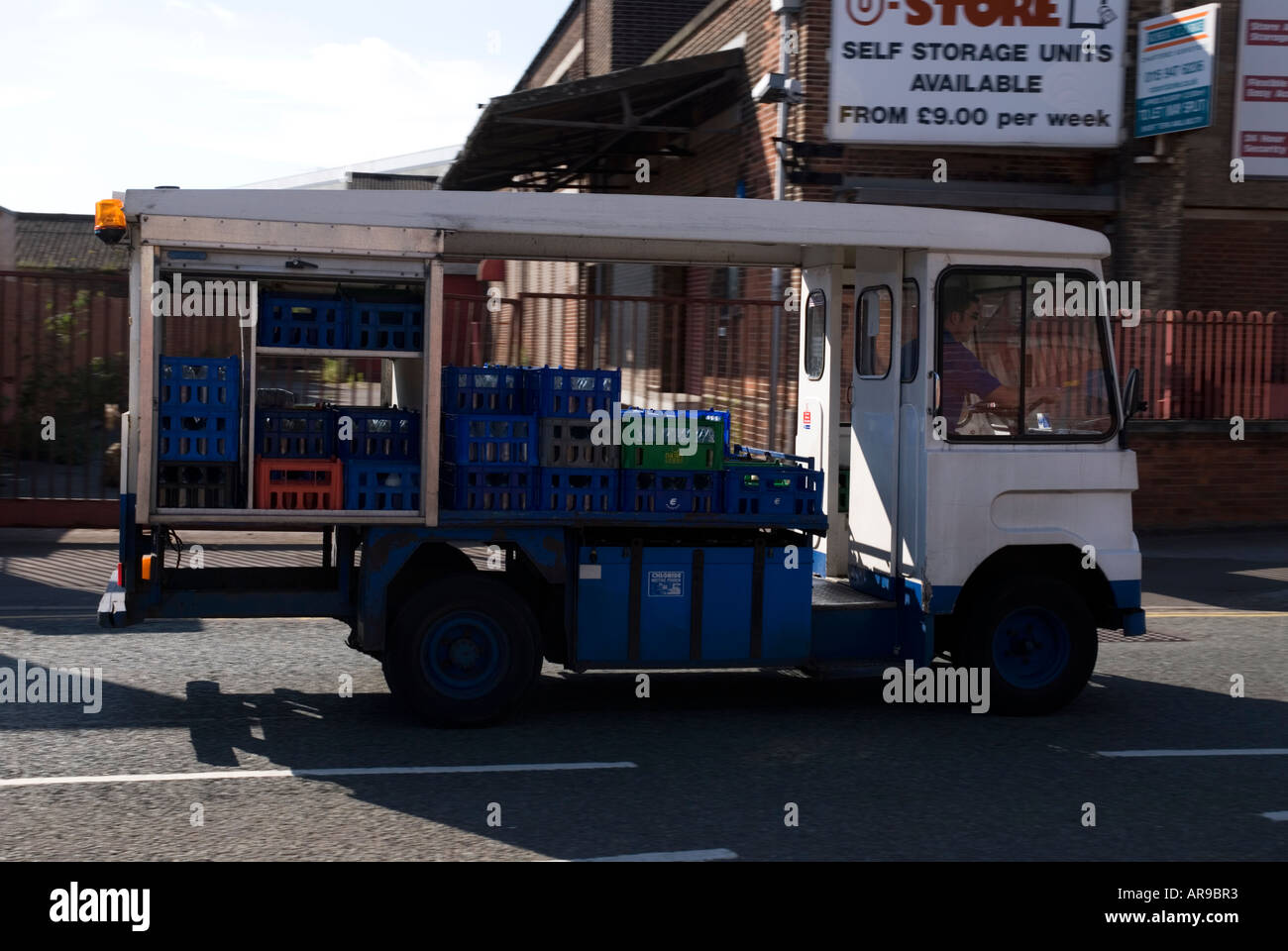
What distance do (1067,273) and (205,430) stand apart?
4.56 meters

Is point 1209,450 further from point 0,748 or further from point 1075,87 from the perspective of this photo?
point 0,748

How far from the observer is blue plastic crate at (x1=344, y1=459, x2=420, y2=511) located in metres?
6.92

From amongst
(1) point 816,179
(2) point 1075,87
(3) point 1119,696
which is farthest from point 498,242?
(2) point 1075,87

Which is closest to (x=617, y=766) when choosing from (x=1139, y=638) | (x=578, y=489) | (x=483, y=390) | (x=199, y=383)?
(x=578, y=489)

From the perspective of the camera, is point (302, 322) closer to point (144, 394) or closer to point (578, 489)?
point (144, 394)

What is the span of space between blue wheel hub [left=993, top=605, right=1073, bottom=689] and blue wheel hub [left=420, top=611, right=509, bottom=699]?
2.70m

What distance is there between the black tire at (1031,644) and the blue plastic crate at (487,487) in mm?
2515

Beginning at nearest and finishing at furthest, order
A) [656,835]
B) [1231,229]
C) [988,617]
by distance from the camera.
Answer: [656,835] → [988,617] → [1231,229]

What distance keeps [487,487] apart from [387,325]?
93 centimetres

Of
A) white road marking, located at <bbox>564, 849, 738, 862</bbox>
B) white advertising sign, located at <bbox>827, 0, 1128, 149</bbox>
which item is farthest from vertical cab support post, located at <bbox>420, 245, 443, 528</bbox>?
white advertising sign, located at <bbox>827, 0, 1128, 149</bbox>

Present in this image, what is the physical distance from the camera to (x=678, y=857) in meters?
5.38

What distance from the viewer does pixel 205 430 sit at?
22.1 ft

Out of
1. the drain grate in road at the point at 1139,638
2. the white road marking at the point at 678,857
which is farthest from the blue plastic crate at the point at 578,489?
the drain grate in road at the point at 1139,638

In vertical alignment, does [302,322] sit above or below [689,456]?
above
